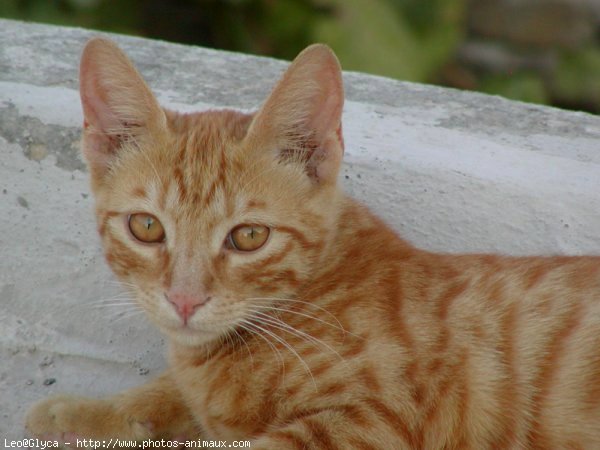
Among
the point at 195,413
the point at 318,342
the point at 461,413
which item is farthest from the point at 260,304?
the point at 461,413

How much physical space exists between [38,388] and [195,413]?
67 centimetres

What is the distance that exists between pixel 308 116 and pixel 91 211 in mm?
1009

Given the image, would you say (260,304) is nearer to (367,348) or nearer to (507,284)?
(367,348)

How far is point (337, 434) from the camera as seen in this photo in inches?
103

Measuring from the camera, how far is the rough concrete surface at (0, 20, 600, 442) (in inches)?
130

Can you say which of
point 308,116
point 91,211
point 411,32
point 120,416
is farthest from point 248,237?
point 411,32

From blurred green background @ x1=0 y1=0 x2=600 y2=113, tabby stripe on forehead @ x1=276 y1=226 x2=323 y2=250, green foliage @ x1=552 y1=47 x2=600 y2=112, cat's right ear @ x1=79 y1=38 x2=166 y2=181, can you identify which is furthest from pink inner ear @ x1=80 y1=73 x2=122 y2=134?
green foliage @ x1=552 y1=47 x2=600 y2=112

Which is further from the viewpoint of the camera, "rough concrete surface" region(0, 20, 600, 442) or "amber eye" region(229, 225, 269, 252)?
"rough concrete surface" region(0, 20, 600, 442)

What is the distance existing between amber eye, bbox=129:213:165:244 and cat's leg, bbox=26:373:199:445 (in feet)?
1.92

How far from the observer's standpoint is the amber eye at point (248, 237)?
9.00 feet

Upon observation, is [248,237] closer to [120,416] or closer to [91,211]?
[120,416]

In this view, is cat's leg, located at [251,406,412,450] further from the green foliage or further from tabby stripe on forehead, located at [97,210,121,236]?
the green foliage

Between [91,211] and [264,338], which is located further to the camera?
[91,211]

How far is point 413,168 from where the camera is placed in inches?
130
